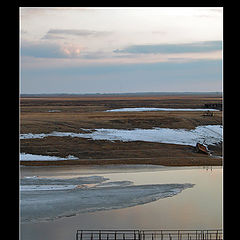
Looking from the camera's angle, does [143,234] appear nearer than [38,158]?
Yes

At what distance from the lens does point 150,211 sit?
9.19 meters

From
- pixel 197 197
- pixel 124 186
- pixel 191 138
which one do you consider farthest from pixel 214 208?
pixel 191 138

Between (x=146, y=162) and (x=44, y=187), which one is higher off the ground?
(x=146, y=162)

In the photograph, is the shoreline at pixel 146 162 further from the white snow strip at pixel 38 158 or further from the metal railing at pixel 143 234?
the metal railing at pixel 143 234

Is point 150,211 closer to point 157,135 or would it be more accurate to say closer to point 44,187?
point 44,187

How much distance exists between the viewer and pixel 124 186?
11.0 m

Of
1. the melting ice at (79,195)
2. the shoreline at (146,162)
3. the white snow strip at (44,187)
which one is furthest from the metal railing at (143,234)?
the shoreline at (146,162)

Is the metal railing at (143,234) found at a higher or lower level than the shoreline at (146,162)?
lower

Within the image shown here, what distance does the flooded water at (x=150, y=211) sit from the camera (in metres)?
8.09

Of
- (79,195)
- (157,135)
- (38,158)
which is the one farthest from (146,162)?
(157,135)

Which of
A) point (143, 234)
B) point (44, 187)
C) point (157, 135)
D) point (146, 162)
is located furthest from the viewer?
point (157, 135)

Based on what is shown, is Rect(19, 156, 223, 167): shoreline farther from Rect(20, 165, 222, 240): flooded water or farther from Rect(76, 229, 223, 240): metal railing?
Rect(76, 229, 223, 240): metal railing

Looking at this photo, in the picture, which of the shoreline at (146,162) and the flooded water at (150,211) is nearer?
the flooded water at (150,211)

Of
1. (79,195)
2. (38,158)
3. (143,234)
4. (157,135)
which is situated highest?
(157,135)
